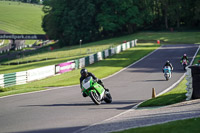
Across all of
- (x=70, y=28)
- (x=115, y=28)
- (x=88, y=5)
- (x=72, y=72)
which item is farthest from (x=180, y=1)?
(x=72, y=72)

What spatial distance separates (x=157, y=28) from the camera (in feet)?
303

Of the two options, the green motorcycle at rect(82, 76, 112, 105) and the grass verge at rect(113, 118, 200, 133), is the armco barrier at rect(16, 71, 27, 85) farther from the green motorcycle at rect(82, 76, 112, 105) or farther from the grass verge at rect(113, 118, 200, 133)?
the grass verge at rect(113, 118, 200, 133)

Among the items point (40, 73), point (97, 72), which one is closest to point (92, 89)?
point (40, 73)

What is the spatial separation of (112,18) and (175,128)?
8117 centimetres

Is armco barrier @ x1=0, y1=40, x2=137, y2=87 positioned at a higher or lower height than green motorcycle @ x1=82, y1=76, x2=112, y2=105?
lower

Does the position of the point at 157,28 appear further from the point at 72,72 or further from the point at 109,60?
the point at 72,72

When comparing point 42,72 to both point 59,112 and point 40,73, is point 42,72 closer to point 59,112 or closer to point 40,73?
point 40,73

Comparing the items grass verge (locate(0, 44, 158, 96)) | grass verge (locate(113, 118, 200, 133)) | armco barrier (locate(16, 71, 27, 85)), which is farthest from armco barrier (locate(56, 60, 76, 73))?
grass verge (locate(113, 118, 200, 133))

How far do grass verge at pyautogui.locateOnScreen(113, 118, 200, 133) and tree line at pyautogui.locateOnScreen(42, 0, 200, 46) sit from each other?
251 feet

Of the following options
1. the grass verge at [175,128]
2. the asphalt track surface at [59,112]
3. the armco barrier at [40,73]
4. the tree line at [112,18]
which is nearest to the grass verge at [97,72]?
the armco barrier at [40,73]

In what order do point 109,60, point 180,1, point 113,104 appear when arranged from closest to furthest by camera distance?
1. point 113,104
2. point 109,60
3. point 180,1

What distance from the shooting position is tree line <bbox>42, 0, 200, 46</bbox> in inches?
3365

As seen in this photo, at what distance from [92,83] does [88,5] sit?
7618cm

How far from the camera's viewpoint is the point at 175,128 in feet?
26.2
